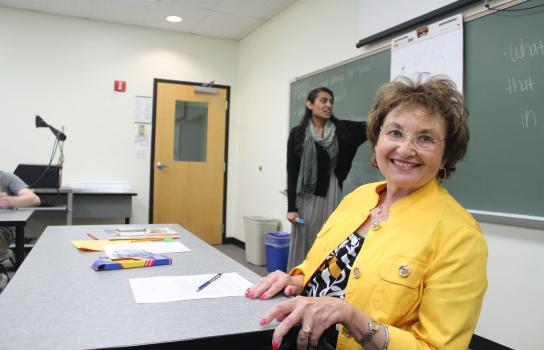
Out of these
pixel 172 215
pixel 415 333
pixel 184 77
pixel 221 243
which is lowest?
pixel 221 243

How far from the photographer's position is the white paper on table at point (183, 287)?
106 centimetres

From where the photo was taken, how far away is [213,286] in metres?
1.17

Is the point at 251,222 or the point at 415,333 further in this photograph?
the point at 251,222

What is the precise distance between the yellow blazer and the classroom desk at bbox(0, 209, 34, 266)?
1.97 meters

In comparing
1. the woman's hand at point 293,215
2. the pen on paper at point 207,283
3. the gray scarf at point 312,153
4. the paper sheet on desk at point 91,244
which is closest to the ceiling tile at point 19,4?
the gray scarf at point 312,153

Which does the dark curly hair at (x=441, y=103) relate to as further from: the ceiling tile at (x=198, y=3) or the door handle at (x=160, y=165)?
the door handle at (x=160, y=165)

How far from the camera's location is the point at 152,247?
165cm

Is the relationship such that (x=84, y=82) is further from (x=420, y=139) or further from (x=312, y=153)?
(x=420, y=139)

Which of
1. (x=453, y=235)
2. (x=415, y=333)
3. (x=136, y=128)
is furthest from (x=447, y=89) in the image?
(x=136, y=128)

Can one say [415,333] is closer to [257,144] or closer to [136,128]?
[257,144]

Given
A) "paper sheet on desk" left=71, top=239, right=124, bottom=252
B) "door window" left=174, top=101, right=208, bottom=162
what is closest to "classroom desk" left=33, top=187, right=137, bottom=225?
"door window" left=174, top=101, right=208, bottom=162

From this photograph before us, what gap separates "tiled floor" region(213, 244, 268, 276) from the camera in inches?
169

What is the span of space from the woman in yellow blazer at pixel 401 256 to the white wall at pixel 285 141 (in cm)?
131

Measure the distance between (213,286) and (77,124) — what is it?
428cm
